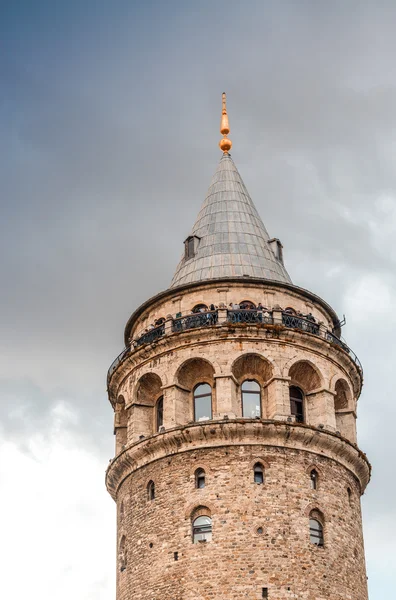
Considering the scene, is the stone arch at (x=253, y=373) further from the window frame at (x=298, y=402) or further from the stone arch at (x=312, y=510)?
the stone arch at (x=312, y=510)

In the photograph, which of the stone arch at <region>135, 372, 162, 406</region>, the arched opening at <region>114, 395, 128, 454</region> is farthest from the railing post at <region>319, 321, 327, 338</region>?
the arched opening at <region>114, 395, 128, 454</region>

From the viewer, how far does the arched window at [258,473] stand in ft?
143

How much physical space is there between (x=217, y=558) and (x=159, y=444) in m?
5.67

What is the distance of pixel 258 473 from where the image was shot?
43750 mm

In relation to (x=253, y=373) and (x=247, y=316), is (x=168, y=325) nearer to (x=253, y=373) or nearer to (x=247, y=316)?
(x=247, y=316)

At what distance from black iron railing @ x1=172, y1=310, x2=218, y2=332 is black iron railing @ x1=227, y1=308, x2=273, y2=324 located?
0.70 meters

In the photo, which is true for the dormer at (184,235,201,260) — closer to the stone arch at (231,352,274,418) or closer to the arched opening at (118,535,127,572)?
the stone arch at (231,352,274,418)

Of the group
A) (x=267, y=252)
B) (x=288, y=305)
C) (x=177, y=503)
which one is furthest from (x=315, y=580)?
(x=267, y=252)

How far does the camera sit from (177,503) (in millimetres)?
43594

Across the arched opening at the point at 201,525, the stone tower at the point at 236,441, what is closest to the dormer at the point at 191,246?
the stone tower at the point at 236,441

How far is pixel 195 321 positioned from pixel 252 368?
3.27m

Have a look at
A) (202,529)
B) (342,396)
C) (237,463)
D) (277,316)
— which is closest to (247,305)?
(277,316)

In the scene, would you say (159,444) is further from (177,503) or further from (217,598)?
(217,598)

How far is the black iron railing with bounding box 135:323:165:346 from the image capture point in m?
48.2
